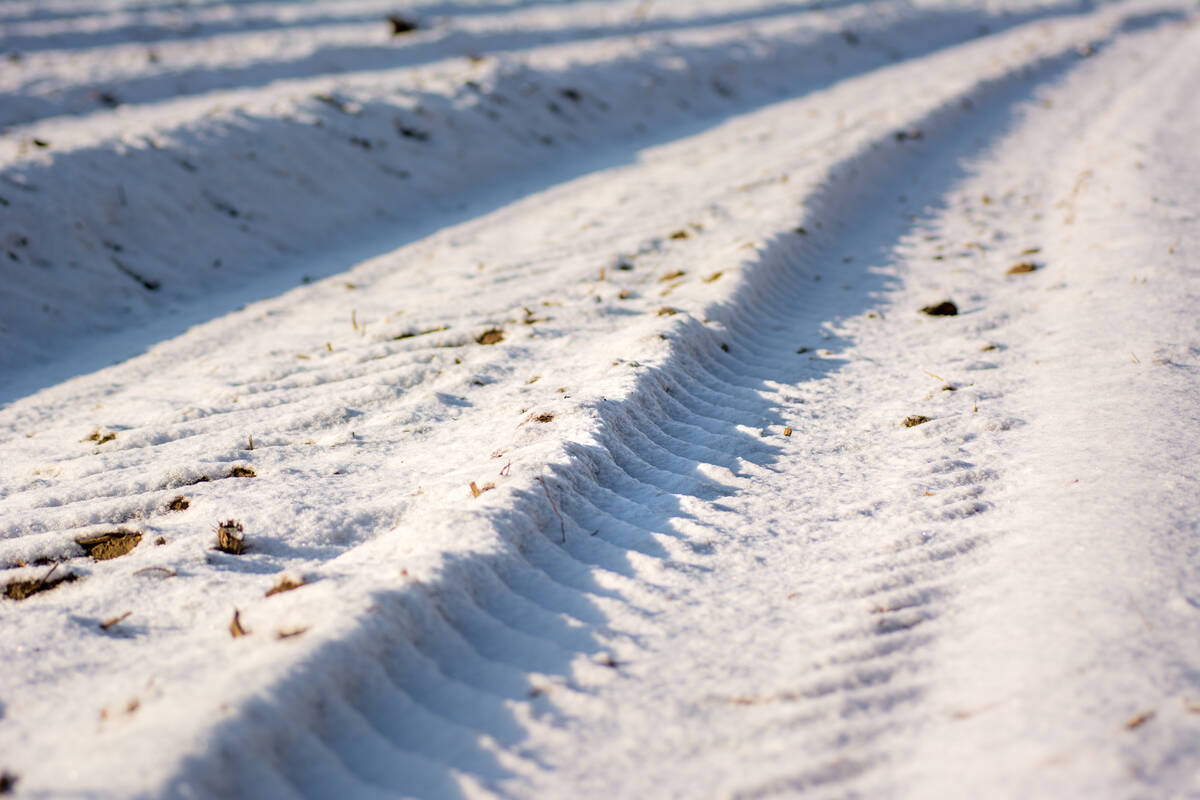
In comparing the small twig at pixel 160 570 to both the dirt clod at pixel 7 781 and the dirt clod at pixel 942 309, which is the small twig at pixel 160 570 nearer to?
the dirt clod at pixel 7 781

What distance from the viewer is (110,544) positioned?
2.06 meters

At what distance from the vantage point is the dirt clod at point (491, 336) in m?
3.37

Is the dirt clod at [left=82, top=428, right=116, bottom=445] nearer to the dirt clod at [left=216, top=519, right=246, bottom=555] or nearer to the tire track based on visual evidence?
the dirt clod at [left=216, top=519, right=246, bottom=555]

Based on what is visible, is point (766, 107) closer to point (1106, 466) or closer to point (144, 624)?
point (1106, 466)

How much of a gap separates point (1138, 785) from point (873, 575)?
69cm

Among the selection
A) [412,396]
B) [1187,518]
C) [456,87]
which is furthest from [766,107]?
[1187,518]

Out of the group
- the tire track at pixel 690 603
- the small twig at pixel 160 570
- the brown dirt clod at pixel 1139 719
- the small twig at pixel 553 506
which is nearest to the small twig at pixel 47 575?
the small twig at pixel 160 570

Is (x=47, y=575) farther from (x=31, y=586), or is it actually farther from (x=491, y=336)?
(x=491, y=336)

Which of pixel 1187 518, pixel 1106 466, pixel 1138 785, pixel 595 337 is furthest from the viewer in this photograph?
pixel 595 337

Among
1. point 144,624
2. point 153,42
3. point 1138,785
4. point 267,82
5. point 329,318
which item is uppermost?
point 153,42

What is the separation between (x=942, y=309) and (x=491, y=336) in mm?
1982

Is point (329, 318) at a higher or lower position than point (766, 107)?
lower

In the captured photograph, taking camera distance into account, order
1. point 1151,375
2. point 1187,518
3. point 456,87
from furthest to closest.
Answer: point 456,87
point 1151,375
point 1187,518

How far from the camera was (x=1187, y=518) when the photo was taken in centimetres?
184
